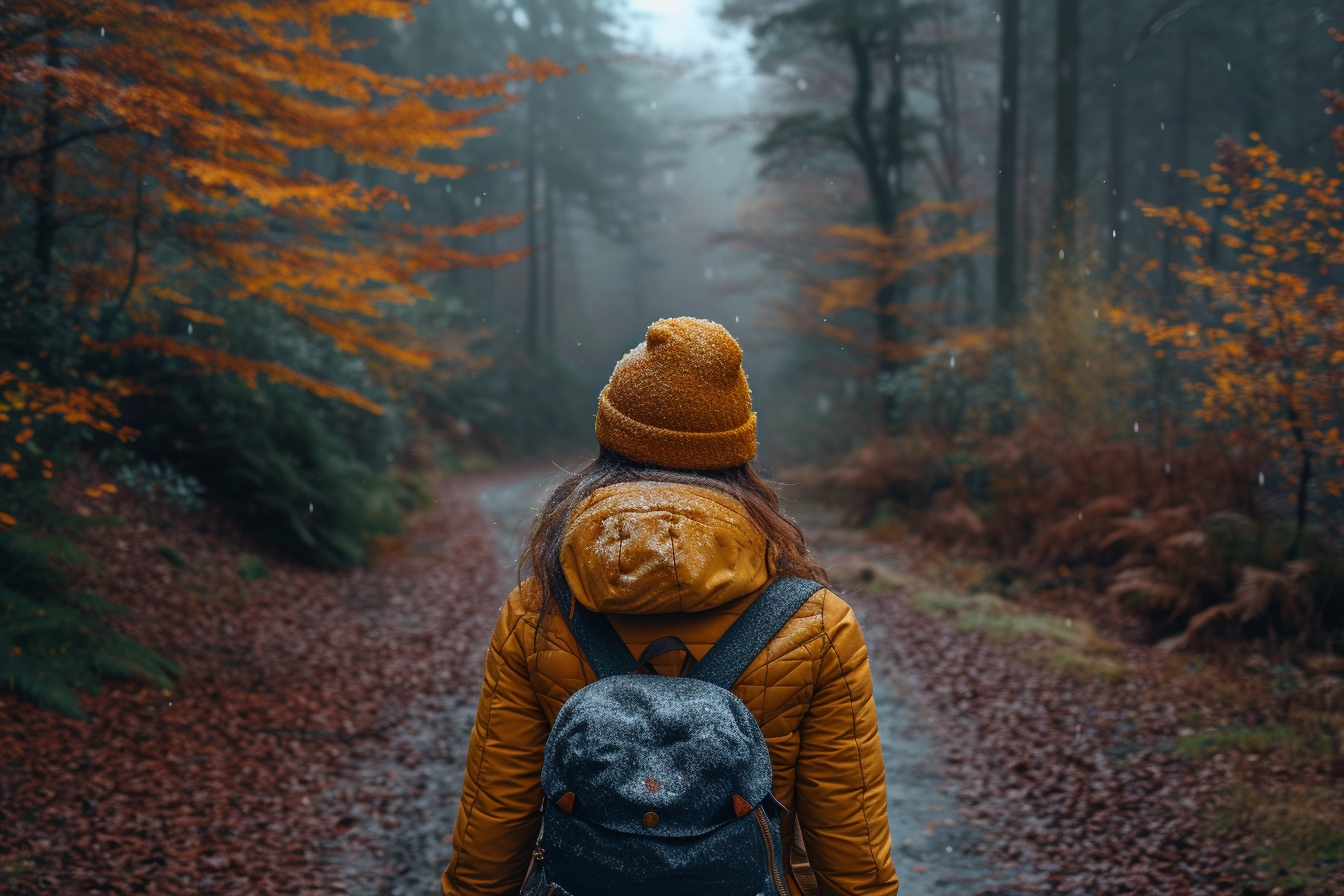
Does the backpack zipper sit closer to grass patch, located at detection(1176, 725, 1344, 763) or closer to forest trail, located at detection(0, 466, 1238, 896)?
forest trail, located at detection(0, 466, 1238, 896)

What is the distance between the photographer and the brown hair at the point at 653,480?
1.96 meters

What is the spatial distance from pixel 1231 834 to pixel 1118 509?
18.8 feet

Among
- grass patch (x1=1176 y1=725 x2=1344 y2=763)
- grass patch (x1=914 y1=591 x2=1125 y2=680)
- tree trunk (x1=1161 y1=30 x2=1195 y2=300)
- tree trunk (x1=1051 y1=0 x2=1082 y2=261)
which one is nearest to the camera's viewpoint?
grass patch (x1=1176 y1=725 x2=1344 y2=763)

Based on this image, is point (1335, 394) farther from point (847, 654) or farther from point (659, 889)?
point (659, 889)

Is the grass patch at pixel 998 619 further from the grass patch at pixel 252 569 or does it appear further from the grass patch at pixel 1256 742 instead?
the grass patch at pixel 252 569

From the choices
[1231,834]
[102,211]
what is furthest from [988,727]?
[102,211]

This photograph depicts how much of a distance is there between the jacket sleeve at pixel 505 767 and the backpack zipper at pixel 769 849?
1.65 feet

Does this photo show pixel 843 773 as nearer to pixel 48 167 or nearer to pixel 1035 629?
pixel 48 167

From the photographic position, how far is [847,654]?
188 cm

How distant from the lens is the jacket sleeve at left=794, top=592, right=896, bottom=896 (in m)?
1.87

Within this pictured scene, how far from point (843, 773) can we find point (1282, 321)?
6800mm

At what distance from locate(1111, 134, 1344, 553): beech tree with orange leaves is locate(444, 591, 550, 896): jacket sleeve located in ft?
21.5

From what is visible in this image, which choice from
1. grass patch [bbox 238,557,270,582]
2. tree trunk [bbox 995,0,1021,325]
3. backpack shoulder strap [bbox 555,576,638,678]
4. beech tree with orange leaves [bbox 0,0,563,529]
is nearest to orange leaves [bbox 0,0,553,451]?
beech tree with orange leaves [bbox 0,0,563,529]

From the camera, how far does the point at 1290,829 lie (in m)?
4.47
